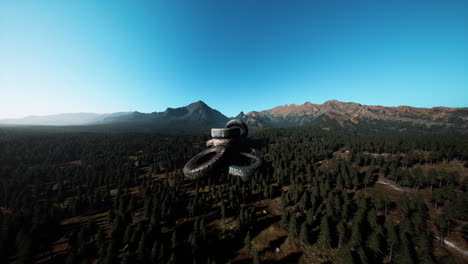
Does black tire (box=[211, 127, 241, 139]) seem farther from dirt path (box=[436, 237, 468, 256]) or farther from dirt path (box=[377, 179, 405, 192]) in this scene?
dirt path (box=[436, 237, 468, 256])

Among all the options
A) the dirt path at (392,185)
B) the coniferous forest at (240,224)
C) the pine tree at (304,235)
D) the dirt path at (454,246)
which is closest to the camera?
the coniferous forest at (240,224)

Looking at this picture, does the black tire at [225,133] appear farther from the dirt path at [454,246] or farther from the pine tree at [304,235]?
the dirt path at [454,246]

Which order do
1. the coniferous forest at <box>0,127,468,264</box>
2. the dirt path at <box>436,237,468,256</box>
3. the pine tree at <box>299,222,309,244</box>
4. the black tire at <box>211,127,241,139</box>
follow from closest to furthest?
the coniferous forest at <box>0,127,468,264</box> → the dirt path at <box>436,237,468,256</box> → the pine tree at <box>299,222,309,244</box> → the black tire at <box>211,127,241,139</box>

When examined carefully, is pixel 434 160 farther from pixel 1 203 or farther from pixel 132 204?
pixel 1 203

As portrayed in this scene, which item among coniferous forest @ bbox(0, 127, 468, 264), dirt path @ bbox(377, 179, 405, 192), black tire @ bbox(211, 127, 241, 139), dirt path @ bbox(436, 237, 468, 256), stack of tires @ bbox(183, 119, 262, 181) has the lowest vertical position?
dirt path @ bbox(436, 237, 468, 256)

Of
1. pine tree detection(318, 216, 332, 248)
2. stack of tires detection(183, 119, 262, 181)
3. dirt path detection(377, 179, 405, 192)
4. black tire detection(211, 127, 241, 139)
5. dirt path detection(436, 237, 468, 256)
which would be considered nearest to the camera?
pine tree detection(318, 216, 332, 248)

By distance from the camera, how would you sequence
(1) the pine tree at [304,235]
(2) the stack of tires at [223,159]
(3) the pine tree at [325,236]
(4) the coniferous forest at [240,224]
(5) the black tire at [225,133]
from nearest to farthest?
(4) the coniferous forest at [240,224], (3) the pine tree at [325,236], (1) the pine tree at [304,235], (2) the stack of tires at [223,159], (5) the black tire at [225,133]

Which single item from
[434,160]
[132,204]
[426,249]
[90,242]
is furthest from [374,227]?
[434,160]

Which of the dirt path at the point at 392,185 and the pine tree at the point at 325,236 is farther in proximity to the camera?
the dirt path at the point at 392,185

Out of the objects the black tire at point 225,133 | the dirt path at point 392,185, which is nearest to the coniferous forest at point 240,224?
the dirt path at point 392,185

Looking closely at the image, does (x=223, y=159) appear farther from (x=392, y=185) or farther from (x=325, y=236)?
(x=392, y=185)

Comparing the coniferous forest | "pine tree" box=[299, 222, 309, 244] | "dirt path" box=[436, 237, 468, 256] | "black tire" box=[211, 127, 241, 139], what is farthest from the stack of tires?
"dirt path" box=[436, 237, 468, 256]

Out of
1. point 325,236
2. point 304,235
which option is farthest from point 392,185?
point 304,235
